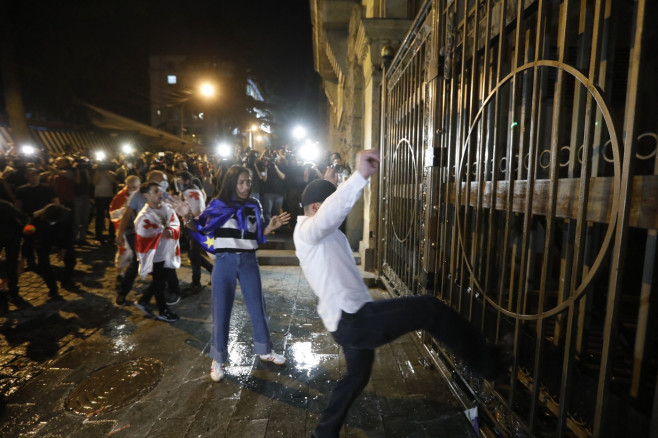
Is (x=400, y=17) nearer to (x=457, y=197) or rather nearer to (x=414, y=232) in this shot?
(x=414, y=232)

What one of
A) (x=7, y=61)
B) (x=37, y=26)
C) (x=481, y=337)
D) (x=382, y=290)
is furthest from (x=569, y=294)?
(x=37, y=26)

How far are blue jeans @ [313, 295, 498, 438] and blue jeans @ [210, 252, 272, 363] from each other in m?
1.52

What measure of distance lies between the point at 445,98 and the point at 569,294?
2.27 m

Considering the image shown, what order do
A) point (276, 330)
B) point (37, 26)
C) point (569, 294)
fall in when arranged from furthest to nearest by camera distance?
point (37, 26)
point (276, 330)
point (569, 294)

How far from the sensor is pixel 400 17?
6473mm

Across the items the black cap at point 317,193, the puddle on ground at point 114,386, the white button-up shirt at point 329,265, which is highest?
the black cap at point 317,193

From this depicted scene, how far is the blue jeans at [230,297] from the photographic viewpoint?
3.63m

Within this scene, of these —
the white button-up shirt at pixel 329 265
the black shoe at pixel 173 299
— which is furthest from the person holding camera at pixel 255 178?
the white button-up shirt at pixel 329 265

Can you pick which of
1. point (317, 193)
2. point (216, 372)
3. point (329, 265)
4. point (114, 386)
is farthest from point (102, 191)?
point (329, 265)

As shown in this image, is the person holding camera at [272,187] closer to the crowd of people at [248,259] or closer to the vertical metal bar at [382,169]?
the crowd of people at [248,259]

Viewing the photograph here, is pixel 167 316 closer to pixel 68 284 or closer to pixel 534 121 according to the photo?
pixel 68 284

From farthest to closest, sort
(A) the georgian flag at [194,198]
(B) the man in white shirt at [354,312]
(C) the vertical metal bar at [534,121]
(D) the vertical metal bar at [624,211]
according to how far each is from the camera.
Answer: (A) the georgian flag at [194,198] < (B) the man in white shirt at [354,312] < (C) the vertical metal bar at [534,121] < (D) the vertical metal bar at [624,211]

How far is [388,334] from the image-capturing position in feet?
7.66

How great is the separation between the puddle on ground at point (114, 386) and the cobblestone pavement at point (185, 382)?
1 cm
